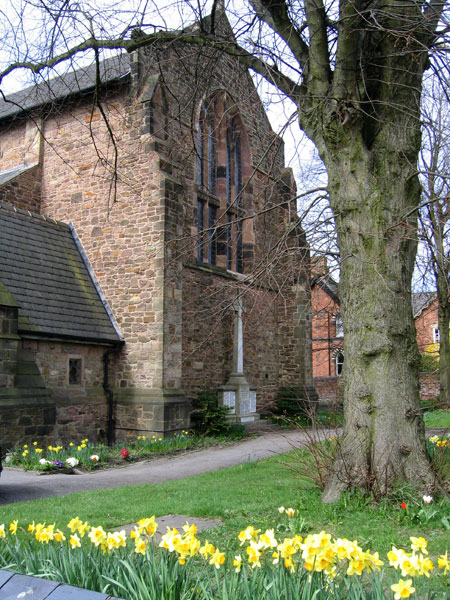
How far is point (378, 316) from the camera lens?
611 cm

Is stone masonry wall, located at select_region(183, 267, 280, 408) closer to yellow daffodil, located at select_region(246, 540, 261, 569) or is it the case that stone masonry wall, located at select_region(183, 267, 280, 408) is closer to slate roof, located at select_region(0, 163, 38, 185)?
→ slate roof, located at select_region(0, 163, 38, 185)

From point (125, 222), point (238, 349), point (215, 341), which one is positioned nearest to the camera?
point (125, 222)

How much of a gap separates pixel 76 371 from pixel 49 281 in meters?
2.36

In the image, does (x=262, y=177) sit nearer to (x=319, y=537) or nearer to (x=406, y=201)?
(x=406, y=201)

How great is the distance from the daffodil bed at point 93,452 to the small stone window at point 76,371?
145 cm

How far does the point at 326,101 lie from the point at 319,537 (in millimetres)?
4994

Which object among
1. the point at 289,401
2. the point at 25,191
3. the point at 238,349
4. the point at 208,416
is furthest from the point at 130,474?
the point at 289,401

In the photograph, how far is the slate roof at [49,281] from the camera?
13188 mm

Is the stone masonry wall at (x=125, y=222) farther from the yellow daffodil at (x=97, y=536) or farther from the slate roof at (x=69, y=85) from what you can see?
the yellow daffodil at (x=97, y=536)

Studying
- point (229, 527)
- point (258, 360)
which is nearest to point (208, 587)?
point (229, 527)

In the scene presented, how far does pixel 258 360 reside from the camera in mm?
19656

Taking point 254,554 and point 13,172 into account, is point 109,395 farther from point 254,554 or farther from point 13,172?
point 254,554

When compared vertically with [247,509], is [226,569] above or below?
above

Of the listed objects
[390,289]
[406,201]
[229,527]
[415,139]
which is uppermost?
[415,139]
